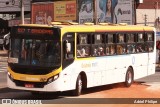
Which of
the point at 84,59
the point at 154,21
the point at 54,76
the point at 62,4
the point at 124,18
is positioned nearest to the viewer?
the point at 54,76

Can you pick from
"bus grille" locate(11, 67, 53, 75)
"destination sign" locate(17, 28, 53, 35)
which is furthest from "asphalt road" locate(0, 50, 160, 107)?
"destination sign" locate(17, 28, 53, 35)

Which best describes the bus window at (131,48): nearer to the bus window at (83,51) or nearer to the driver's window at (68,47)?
the bus window at (83,51)

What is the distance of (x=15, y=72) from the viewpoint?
16062 mm

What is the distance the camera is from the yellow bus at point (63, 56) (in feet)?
51.8

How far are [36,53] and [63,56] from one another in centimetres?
91

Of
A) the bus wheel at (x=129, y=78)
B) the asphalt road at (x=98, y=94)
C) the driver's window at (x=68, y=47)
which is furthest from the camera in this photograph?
the bus wheel at (x=129, y=78)

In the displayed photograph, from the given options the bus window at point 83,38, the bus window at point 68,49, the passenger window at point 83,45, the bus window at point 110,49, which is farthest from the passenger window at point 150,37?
the bus window at point 68,49

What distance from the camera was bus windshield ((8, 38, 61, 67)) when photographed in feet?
52.1

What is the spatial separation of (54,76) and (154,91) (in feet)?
15.8

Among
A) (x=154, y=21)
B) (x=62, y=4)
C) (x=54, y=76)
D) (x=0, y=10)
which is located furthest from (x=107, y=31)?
(x=0, y=10)

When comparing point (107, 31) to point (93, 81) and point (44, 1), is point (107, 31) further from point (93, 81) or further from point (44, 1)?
point (44, 1)

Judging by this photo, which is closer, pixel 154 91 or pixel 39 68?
pixel 39 68

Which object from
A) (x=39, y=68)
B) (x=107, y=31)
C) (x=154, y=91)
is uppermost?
(x=107, y=31)

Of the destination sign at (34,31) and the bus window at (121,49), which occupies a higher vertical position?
the destination sign at (34,31)
